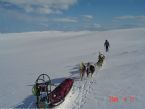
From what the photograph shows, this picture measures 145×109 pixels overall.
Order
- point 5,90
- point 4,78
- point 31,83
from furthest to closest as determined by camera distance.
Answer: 1. point 4,78
2. point 31,83
3. point 5,90

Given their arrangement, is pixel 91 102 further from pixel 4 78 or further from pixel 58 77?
pixel 4 78

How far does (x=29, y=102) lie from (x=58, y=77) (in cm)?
620

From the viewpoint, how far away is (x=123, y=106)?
Result: 1252cm

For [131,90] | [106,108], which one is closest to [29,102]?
[106,108]

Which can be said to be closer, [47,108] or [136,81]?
[47,108]

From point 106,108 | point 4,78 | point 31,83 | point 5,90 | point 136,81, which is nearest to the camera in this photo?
point 106,108

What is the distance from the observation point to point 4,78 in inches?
902

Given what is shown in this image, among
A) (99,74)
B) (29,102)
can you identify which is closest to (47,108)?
(29,102)

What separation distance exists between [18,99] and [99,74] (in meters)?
6.71

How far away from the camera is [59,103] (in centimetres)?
1293

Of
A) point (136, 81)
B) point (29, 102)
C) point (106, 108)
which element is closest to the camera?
point (106, 108)

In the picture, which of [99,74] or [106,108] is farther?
[99,74]

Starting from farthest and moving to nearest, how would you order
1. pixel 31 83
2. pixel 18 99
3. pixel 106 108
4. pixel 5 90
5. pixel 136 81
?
1. pixel 31 83
2. pixel 5 90
3. pixel 136 81
4. pixel 18 99
5. pixel 106 108

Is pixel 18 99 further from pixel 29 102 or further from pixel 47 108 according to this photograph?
pixel 47 108
